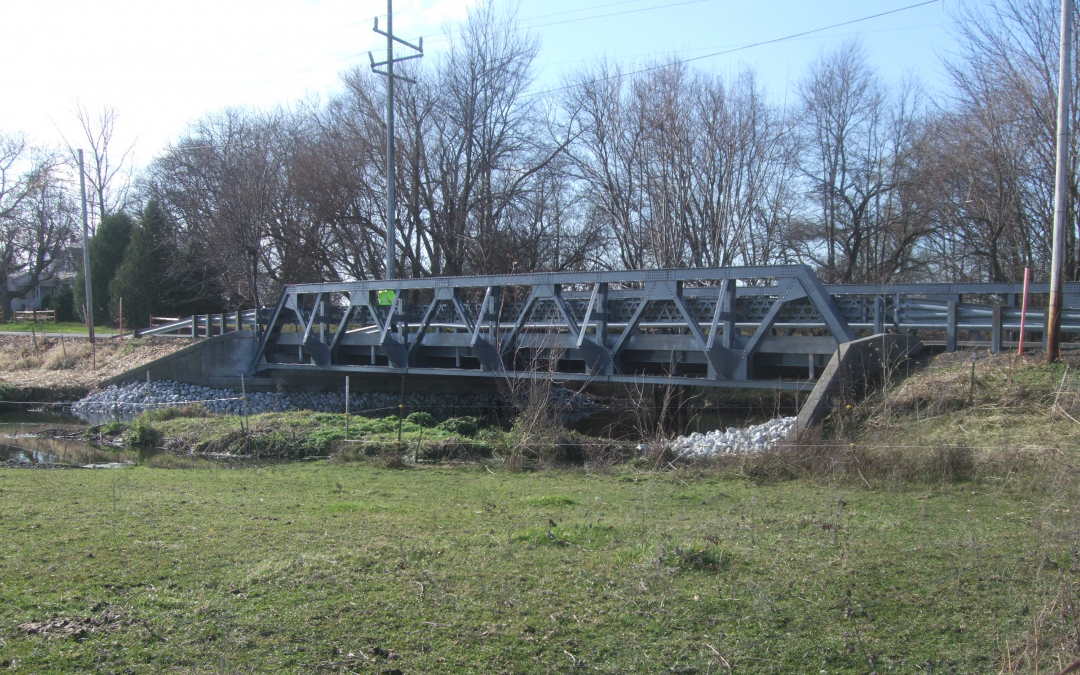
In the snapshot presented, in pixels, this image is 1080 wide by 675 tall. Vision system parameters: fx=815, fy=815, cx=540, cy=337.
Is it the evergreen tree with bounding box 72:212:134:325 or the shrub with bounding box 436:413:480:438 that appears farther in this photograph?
the evergreen tree with bounding box 72:212:134:325

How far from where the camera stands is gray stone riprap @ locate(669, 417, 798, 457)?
13703 mm

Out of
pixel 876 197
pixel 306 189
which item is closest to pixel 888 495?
pixel 876 197

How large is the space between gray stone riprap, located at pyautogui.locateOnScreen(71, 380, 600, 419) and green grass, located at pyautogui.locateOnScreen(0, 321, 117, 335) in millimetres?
23538

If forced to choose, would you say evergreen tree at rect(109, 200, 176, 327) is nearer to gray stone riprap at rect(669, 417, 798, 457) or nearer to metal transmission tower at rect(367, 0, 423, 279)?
metal transmission tower at rect(367, 0, 423, 279)

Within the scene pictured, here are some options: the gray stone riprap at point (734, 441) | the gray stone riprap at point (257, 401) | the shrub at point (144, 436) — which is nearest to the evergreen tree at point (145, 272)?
the gray stone riprap at point (257, 401)

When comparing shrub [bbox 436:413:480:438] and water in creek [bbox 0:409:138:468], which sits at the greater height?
shrub [bbox 436:413:480:438]

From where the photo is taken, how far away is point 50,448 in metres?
20.1

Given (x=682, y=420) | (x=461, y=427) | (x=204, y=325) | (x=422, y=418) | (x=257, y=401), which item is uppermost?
(x=204, y=325)

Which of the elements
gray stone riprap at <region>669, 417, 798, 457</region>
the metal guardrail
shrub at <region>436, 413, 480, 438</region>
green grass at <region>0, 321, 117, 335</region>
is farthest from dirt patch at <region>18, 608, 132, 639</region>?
green grass at <region>0, 321, 117, 335</region>

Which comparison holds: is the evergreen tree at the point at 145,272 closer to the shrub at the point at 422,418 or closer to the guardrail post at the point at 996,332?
the shrub at the point at 422,418

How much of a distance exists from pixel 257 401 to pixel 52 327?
38.1m

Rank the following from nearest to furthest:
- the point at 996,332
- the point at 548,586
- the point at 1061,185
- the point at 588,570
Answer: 1. the point at 548,586
2. the point at 588,570
3. the point at 1061,185
4. the point at 996,332

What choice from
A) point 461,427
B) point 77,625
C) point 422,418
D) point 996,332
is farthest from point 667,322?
point 77,625

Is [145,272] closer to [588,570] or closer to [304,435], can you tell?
[304,435]
